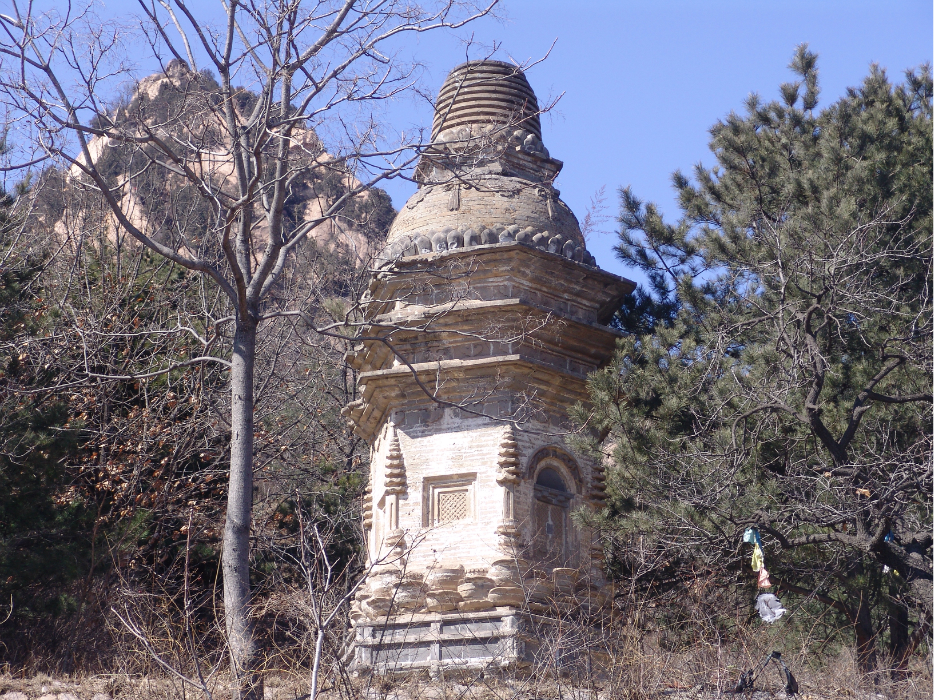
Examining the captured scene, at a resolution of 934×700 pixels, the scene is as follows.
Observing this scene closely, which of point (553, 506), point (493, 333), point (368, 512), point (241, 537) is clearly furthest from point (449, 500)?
point (241, 537)

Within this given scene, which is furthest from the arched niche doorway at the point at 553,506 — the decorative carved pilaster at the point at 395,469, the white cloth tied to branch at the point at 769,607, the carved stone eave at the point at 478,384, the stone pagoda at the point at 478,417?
the white cloth tied to branch at the point at 769,607

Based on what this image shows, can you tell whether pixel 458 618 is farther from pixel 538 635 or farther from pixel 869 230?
pixel 869 230

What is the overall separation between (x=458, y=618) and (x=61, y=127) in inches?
226

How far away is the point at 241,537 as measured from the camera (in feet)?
29.4

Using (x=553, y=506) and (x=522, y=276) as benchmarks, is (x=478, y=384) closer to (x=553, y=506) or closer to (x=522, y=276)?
(x=522, y=276)

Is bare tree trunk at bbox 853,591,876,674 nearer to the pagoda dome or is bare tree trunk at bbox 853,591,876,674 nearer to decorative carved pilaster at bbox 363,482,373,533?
the pagoda dome

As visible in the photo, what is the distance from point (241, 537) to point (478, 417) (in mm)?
3000

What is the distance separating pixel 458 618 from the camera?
1018 cm

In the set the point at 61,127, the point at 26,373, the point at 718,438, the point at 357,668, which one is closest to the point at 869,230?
the point at 718,438

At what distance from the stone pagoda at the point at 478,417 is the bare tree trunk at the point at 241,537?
117 cm

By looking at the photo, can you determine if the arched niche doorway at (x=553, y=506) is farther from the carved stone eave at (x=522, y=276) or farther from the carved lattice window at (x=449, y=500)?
the carved stone eave at (x=522, y=276)

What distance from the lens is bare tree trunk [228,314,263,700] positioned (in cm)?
827

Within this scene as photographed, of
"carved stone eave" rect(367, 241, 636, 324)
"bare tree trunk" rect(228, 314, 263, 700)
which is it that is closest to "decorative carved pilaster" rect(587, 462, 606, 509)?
"carved stone eave" rect(367, 241, 636, 324)

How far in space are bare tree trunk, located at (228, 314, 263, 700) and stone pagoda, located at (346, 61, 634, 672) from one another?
3.84 feet
